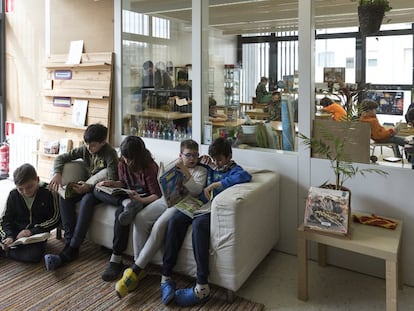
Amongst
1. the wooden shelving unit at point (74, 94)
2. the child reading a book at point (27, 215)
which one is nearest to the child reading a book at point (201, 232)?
the child reading a book at point (27, 215)

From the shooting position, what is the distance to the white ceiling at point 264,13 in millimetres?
2992

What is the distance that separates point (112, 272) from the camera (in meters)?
2.55

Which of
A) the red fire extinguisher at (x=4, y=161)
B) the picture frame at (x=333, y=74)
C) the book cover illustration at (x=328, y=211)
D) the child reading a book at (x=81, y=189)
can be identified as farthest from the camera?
the red fire extinguisher at (x=4, y=161)

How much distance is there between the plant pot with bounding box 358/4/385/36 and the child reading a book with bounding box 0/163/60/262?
2.54 metres

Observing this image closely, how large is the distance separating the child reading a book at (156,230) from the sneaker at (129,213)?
0.04m

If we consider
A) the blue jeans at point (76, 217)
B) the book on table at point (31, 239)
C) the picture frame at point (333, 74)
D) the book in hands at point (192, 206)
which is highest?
the picture frame at point (333, 74)

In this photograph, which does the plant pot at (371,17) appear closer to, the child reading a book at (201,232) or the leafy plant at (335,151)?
the leafy plant at (335,151)

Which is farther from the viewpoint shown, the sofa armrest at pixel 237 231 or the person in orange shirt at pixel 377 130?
the person in orange shirt at pixel 377 130

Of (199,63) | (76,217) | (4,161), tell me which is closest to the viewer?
(76,217)

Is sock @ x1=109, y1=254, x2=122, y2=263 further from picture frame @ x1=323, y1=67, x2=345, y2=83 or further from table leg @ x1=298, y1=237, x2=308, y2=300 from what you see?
picture frame @ x1=323, y1=67, x2=345, y2=83

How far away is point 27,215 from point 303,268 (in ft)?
6.47

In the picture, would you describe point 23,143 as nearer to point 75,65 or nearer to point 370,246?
point 75,65

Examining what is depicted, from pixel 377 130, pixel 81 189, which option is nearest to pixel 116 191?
pixel 81 189

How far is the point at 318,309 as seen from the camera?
88.5 inches
